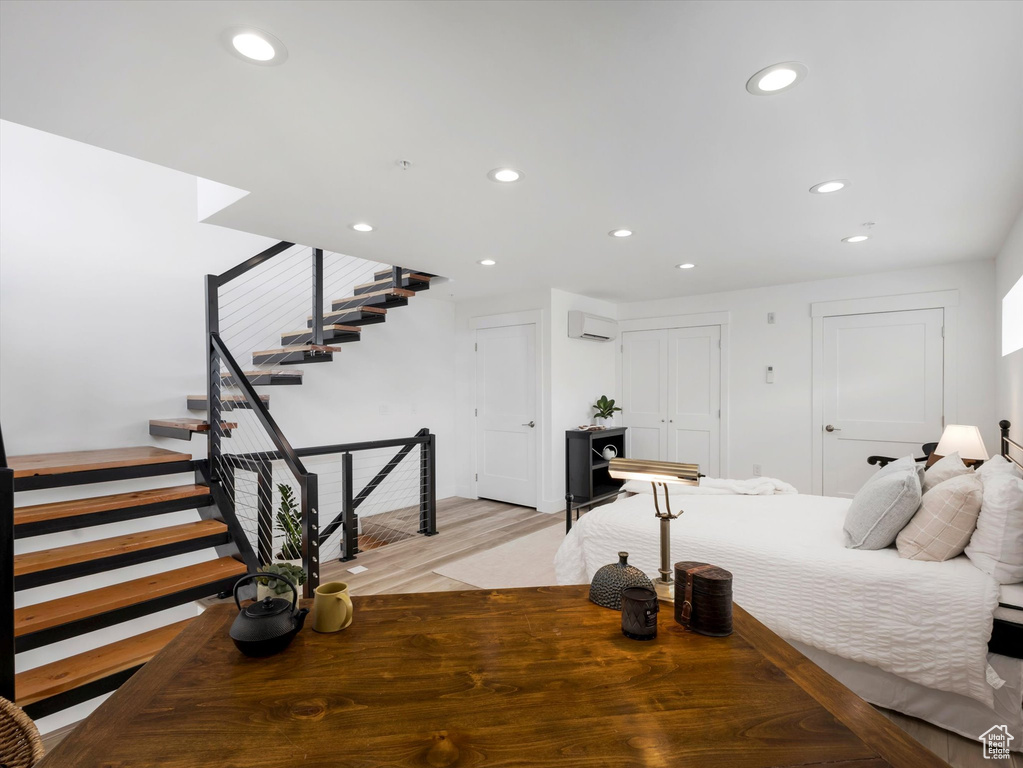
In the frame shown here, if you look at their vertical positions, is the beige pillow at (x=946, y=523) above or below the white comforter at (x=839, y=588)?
above

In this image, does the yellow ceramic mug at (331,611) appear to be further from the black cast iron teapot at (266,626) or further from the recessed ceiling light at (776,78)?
the recessed ceiling light at (776,78)

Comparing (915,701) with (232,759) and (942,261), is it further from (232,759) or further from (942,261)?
(942,261)

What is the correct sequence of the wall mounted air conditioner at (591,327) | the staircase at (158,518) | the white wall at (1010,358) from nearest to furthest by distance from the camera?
the staircase at (158,518) < the white wall at (1010,358) < the wall mounted air conditioner at (591,327)

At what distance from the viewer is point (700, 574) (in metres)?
1.22


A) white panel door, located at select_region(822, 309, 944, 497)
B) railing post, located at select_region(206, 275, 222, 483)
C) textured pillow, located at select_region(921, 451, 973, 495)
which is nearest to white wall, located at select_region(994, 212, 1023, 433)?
white panel door, located at select_region(822, 309, 944, 497)

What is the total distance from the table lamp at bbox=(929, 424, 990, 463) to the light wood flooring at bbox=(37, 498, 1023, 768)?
1915 millimetres

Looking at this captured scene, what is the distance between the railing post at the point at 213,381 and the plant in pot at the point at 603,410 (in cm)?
383

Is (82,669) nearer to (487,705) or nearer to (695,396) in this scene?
(487,705)

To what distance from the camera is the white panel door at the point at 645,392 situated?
5.96 metres

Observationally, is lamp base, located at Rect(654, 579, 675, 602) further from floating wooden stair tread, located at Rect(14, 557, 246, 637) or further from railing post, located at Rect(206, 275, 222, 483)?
railing post, located at Rect(206, 275, 222, 483)

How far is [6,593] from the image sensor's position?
1.74 meters

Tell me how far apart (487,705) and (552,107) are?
1.92 m

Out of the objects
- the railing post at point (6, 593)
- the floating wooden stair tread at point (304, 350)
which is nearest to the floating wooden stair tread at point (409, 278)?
the floating wooden stair tread at point (304, 350)

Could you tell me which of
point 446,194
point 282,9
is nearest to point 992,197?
Answer: point 446,194
